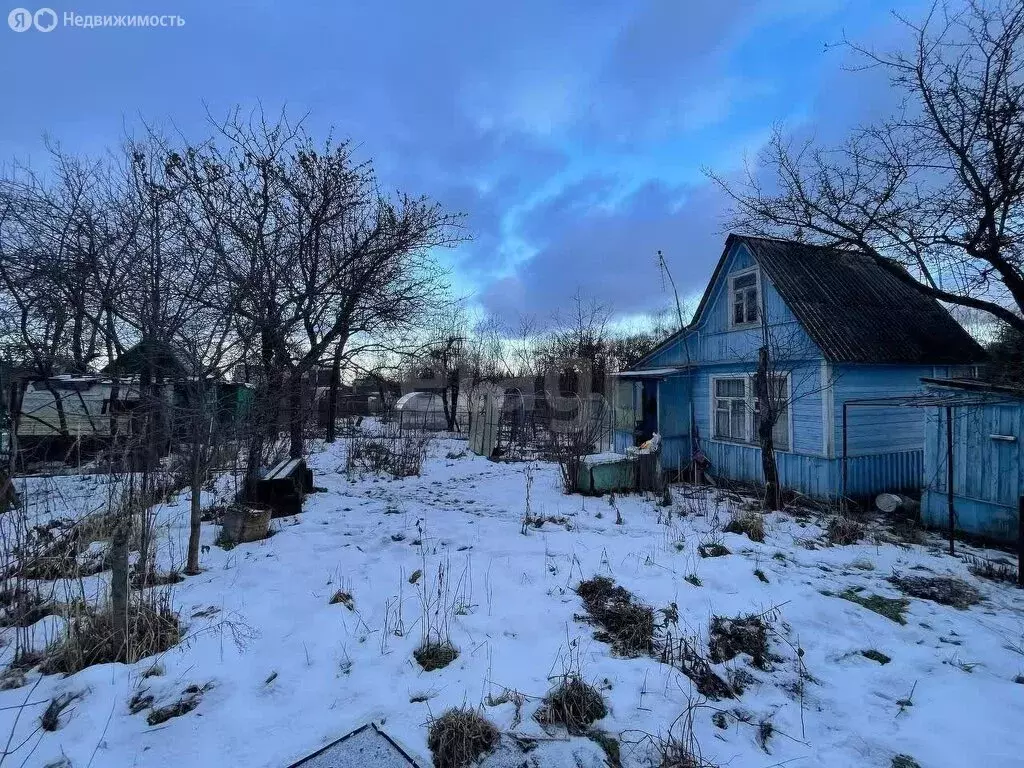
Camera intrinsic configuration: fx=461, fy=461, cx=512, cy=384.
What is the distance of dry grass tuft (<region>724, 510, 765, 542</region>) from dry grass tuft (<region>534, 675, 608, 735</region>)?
4.03m

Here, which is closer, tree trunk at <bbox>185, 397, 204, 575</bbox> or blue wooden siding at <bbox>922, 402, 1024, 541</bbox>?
tree trunk at <bbox>185, 397, 204, 575</bbox>

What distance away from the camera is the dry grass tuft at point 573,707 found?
99.0 inches

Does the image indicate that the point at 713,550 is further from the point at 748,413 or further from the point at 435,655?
the point at 748,413

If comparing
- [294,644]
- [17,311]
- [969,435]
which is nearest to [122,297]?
[17,311]

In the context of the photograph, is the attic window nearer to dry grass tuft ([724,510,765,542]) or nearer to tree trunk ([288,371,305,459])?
dry grass tuft ([724,510,765,542])

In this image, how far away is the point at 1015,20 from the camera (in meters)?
5.98

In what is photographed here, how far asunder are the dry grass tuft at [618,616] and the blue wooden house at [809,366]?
568 centimetres

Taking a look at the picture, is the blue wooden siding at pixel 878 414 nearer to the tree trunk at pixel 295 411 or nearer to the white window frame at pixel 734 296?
the white window frame at pixel 734 296

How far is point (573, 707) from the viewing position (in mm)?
2592

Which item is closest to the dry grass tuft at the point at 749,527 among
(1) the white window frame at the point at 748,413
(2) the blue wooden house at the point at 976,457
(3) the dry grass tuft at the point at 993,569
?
(3) the dry grass tuft at the point at 993,569

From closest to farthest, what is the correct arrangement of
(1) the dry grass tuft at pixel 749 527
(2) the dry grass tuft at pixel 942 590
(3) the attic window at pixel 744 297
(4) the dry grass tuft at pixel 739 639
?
(4) the dry grass tuft at pixel 739 639 → (2) the dry grass tuft at pixel 942 590 → (1) the dry grass tuft at pixel 749 527 → (3) the attic window at pixel 744 297

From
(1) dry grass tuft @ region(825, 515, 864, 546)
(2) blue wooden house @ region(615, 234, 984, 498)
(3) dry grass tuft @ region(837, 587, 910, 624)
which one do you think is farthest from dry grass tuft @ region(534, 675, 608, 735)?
(2) blue wooden house @ region(615, 234, 984, 498)

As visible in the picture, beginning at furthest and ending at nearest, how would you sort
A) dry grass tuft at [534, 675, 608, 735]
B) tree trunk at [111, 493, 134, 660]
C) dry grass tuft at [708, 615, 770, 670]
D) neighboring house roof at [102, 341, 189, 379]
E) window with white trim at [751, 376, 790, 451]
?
window with white trim at [751, 376, 790, 451]
neighboring house roof at [102, 341, 189, 379]
dry grass tuft at [708, 615, 770, 670]
tree trunk at [111, 493, 134, 660]
dry grass tuft at [534, 675, 608, 735]

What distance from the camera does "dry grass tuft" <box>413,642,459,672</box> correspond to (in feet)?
9.90
